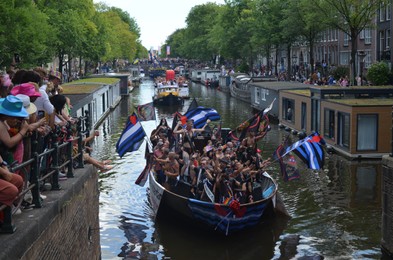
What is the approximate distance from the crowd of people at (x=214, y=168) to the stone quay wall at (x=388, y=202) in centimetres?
382

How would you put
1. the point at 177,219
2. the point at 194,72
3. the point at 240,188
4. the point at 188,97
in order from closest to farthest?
the point at 240,188 → the point at 177,219 → the point at 188,97 → the point at 194,72

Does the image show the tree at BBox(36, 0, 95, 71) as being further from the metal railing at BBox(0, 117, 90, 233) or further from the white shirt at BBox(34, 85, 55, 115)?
the white shirt at BBox(34, 85, 55, 115)

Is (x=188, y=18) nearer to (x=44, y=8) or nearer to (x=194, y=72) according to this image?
(x=194, y=72)

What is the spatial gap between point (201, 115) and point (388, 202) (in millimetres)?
11788

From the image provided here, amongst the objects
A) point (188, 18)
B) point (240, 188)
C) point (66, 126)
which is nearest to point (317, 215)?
point (240, 188)

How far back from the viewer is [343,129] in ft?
92.1

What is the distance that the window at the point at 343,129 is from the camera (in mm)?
27562

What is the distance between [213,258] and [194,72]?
306 ft

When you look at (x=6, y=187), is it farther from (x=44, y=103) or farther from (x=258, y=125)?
(x=258, y=125)

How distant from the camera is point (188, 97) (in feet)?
221

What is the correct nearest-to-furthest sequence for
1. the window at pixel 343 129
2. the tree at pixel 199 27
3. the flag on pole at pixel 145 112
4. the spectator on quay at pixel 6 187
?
1. the spectator on quay at pixel 6 187
2. the flag on pole at pixel 145 112
3. the window at pixel 343 129
4. the tree at pixel 199 27

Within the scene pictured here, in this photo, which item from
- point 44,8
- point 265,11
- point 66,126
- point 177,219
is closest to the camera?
point 66,126

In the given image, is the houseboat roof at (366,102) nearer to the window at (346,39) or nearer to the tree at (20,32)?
the tree at (20,32)

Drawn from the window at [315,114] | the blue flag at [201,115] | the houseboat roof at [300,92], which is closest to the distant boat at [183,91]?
the houseboat roof at [300,92]
